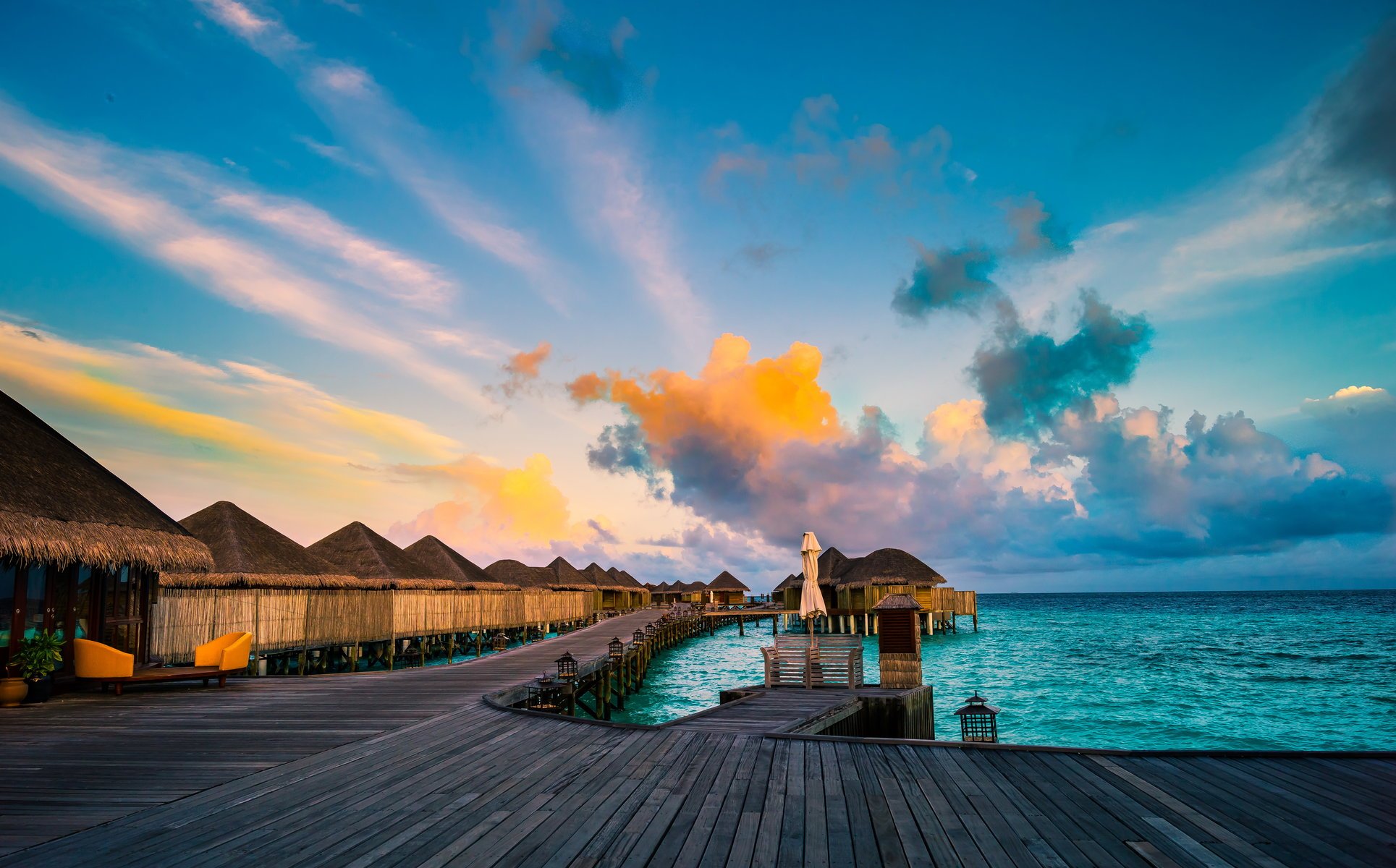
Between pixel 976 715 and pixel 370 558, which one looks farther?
pixel 370 558

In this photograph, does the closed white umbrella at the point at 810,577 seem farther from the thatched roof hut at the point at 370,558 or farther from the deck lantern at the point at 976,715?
the thatched roof hut at the point at 370,558

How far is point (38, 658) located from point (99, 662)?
1168 millimetres

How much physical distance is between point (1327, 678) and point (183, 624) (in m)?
42.6

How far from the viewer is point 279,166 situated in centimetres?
1617

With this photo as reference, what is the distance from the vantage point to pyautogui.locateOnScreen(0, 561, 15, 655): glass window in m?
12.1

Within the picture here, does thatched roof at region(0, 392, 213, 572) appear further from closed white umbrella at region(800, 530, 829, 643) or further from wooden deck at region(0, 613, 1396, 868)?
closed white umbrella at region(800, 530, 829, 643)

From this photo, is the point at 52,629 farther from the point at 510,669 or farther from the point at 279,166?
the point at 279,166

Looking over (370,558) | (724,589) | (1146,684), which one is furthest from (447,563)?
(724,589)

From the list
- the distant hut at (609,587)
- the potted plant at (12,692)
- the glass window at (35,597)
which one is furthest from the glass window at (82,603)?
the distant hut at (609,587)

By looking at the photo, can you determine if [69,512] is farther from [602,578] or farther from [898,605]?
[602,578]

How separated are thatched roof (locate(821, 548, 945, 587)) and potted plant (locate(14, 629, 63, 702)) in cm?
4555

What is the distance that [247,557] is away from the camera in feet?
73.6

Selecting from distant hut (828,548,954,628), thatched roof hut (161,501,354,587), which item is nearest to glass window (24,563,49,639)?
thatched roof hut (161,501,354,587)

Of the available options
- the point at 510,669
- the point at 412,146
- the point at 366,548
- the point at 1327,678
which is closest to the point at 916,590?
the point at 1327,678
